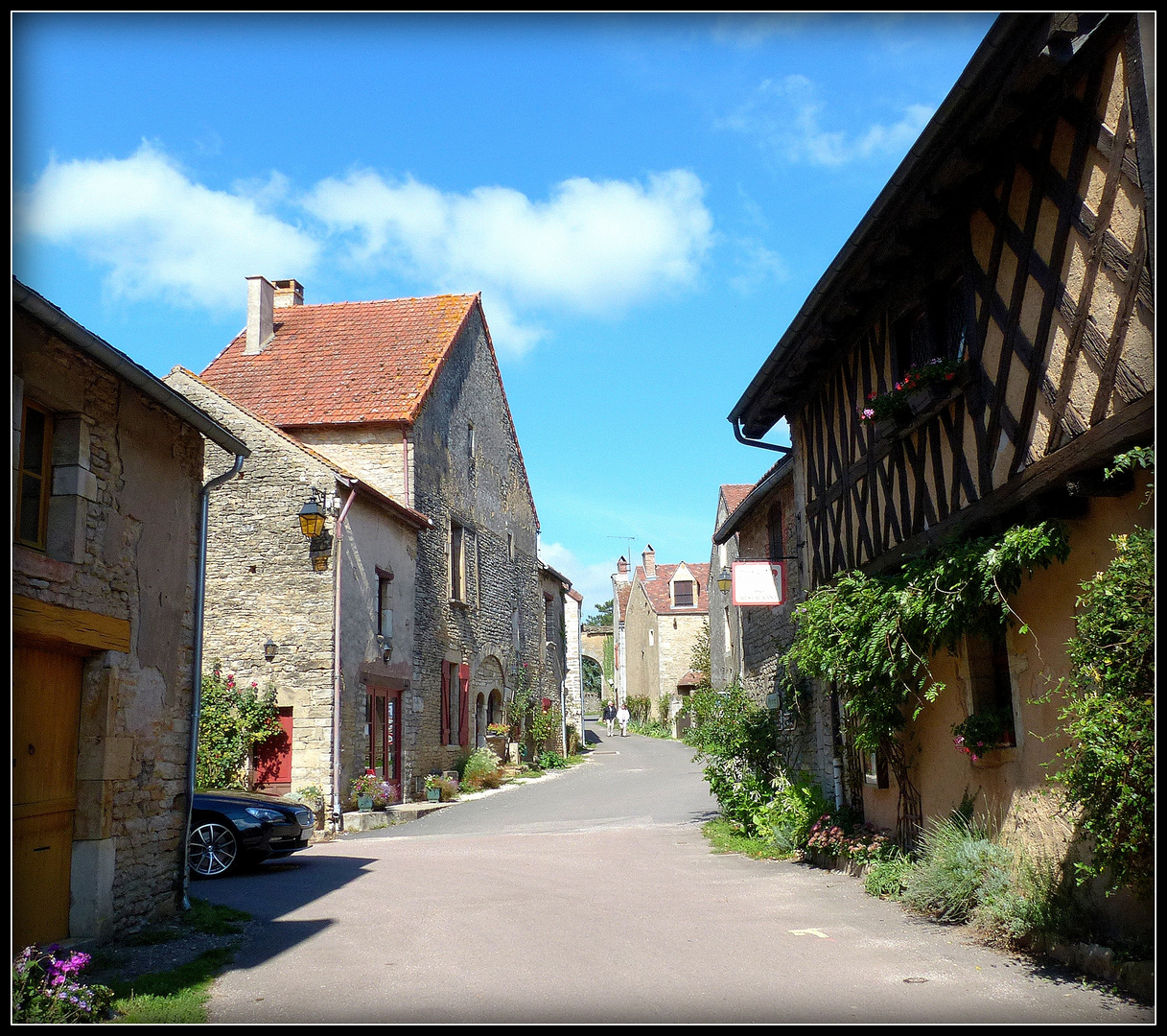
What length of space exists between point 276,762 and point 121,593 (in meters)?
9.34

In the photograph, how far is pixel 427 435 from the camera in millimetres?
21188

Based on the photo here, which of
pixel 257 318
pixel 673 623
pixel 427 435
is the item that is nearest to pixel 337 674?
pixel 427 435

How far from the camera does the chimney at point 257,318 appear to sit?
77.0 feet

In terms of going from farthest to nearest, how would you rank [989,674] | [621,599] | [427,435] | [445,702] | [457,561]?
[621,599] < [457,561] < [445,702] < [427,435] < [989,674]

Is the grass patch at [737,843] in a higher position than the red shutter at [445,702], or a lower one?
lower

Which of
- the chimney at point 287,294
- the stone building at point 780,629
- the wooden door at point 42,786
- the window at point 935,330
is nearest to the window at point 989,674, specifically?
the window at point 935,330

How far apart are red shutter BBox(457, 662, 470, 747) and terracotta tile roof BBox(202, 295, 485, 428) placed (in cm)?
608

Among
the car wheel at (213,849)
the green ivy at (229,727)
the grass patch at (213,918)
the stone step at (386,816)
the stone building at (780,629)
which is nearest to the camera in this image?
the grass patch at (213,918)

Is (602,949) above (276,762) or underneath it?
underneath

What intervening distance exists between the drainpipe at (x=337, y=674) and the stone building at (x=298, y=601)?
0.06 ft

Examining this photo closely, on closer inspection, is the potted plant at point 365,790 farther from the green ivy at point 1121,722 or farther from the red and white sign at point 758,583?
the green ivy at point 1121,722

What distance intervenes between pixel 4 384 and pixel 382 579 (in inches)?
531

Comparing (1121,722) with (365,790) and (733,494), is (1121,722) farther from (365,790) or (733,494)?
(733,494)

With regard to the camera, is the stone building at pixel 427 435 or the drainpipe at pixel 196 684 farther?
the stone building at pixel 427 435
